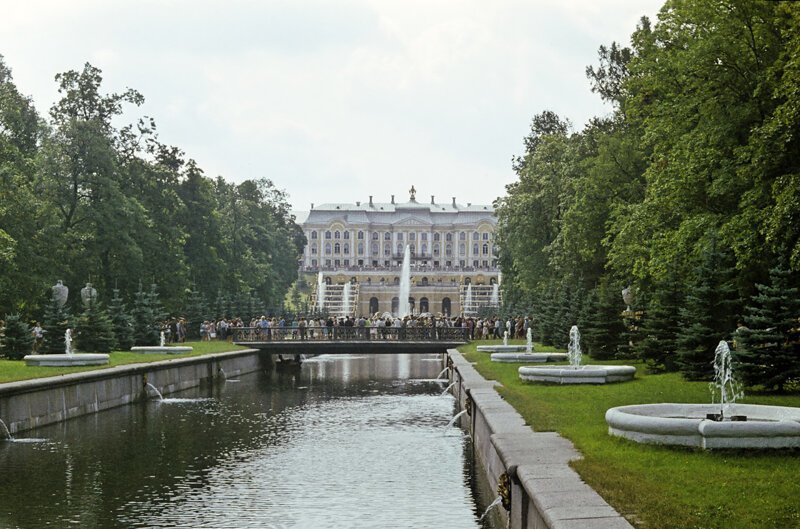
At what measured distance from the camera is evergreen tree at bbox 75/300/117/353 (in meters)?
38.2

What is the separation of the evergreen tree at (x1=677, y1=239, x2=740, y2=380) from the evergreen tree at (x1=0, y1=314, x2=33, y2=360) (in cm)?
2019

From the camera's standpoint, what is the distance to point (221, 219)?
7756 centimetres

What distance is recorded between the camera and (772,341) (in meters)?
20.0

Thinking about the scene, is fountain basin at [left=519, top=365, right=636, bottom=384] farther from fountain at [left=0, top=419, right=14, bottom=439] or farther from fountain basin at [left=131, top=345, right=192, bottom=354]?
fountain basin at [left=131, top=345, right=192, bottom=354]

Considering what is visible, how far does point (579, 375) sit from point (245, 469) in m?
8.54

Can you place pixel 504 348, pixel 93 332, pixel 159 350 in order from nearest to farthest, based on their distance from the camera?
pixel 93 332
pixel 504 348
pixel 159 350

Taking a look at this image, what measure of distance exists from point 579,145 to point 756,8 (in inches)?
966

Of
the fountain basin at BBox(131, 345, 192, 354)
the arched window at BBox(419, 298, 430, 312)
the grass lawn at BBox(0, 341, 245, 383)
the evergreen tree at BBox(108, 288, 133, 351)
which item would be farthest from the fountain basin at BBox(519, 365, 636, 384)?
the arched window at BBox(419, 298, 430, 312)

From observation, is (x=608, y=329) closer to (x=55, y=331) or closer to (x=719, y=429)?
(x=55, y=331)

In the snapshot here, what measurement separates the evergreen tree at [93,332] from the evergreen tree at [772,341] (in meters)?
24.9

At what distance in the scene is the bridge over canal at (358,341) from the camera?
51156 millimetres

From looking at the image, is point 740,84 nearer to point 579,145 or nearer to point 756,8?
point 756,8

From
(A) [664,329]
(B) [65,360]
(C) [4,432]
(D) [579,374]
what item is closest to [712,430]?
(D) [579,374]

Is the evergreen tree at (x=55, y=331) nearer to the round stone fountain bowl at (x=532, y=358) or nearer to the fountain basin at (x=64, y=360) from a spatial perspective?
the fountain basin at (x=64, y=360)
